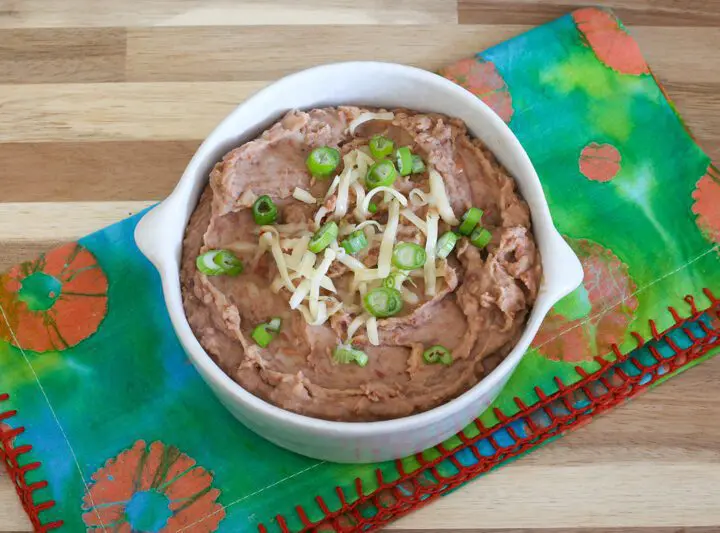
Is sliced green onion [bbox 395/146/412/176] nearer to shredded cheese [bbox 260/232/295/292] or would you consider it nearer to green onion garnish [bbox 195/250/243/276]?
shredded cheese [bbox 260/232/295/292]

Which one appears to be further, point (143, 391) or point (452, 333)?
point (143, 391)

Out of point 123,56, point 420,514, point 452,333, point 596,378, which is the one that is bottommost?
point 420,514

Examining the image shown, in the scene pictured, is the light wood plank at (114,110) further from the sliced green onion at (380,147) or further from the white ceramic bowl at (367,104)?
the sliced green onion at (380,147)

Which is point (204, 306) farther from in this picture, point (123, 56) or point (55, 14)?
point (55, 14)

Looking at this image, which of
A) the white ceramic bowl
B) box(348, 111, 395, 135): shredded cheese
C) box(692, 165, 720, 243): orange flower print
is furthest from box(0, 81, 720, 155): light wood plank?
box(348, 111, 395, 135): shredded cheese

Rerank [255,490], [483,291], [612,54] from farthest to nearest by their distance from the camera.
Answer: [612,54], [255,490], [483,291]

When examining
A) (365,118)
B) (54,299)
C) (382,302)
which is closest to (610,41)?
(365,118)

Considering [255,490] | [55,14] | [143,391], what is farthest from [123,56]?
[255,490]
